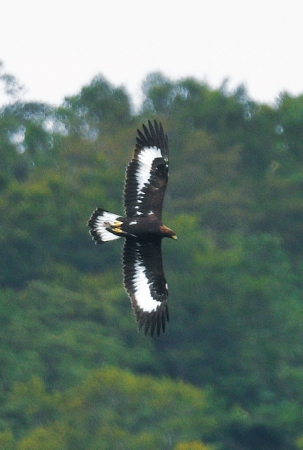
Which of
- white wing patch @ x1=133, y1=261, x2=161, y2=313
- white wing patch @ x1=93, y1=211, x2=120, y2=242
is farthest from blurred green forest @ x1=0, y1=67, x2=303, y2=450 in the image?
white wing patch @ x1=93, y1=211, x2=120, y2=242

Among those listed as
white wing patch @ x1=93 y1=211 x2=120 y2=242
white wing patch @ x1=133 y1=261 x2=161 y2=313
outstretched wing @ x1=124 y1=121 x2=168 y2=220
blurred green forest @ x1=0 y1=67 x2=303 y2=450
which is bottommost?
white wing patch @ x1=133 y1=261 x2=161 y2=313

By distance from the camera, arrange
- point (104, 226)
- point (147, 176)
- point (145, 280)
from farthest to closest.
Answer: point (145, 280) → point (147, 176) → point (104, 226)

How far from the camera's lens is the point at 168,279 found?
115 ft

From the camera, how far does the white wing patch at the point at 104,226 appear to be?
14484mm

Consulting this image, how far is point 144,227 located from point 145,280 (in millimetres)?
809

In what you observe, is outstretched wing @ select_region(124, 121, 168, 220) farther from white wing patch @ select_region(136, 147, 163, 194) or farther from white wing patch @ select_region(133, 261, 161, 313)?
white wing patch @ select_region(133, 261, 161, 313)

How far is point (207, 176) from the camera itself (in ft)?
143

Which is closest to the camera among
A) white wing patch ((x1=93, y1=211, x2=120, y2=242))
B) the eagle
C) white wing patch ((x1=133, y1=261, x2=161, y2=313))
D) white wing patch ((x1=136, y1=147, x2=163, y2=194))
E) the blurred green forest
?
the eagle

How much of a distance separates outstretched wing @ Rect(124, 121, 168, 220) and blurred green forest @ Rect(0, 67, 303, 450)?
448 inches

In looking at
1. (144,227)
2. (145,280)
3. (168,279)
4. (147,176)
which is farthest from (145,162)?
(168,279)

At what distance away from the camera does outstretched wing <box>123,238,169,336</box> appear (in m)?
14.7

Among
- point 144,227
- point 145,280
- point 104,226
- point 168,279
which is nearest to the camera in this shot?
point 144,227

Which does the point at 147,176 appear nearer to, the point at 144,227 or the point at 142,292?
the point at 144,227

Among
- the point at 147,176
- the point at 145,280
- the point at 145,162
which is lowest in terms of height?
the point at 145,280
